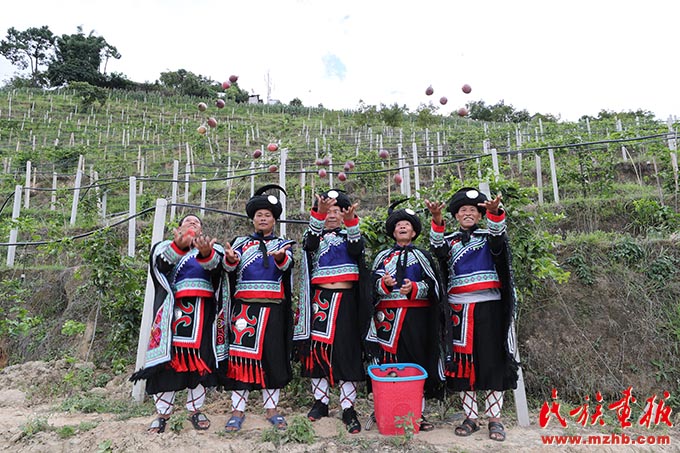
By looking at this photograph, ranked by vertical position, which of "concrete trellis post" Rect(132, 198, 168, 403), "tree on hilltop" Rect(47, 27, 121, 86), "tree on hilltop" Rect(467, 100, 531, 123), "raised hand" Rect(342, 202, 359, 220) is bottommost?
"concrete trellis post" Rect(132, 198, 168, 403)

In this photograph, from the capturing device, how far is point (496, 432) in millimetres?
2688

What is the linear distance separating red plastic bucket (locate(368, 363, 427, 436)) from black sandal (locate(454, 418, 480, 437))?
0.94 feet

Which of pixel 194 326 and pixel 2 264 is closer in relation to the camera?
pixel 194 326

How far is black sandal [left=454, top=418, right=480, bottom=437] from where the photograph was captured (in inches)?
108

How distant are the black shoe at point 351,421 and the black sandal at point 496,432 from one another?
0.83 meters

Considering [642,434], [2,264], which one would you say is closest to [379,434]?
[642,434]

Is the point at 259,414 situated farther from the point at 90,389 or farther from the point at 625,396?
the point at 625,396

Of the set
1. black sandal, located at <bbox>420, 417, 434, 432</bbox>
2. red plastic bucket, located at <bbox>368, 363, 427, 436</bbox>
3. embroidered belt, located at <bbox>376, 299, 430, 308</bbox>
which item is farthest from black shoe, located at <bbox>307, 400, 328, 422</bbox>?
embroidered belt, located at <bbox>376, 299, 430, 308</bbox>

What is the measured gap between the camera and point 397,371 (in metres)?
2.75

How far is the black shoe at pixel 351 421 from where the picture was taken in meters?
2.73

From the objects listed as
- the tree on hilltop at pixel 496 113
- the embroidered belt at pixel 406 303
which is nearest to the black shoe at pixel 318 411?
the embroidered belt at pixel 406 303

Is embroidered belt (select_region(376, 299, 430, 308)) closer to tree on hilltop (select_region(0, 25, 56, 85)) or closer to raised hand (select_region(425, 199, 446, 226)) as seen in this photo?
raised hand (select_region(425, 199, 446, 226))

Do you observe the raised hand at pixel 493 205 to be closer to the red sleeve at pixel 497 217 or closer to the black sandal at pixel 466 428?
the red sleeve at pixel 497 217

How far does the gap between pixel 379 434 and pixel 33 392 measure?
3318mm
